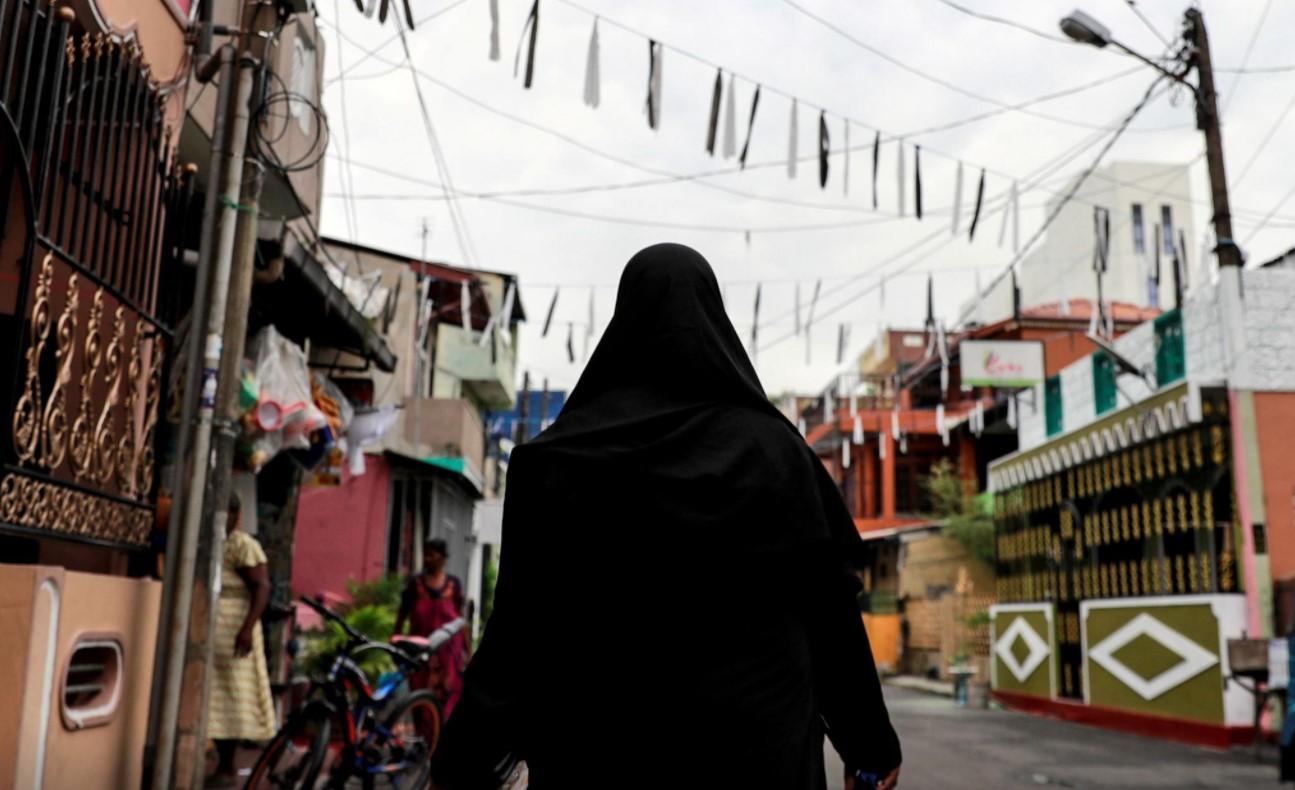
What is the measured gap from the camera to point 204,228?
657 centimetres

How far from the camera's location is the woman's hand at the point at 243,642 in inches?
287

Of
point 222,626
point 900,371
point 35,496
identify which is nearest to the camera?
point 35,496

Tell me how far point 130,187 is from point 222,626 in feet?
9.26

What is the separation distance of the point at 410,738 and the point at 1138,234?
35.3 metres

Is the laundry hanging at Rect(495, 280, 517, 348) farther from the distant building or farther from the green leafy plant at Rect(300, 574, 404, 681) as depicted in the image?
the distant building

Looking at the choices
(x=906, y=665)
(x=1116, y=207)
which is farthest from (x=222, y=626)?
(x=1116, y=207)

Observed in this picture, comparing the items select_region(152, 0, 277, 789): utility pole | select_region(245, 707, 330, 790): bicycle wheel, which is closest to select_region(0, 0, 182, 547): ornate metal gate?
select_region(152, 0, 277, 789): utility pole

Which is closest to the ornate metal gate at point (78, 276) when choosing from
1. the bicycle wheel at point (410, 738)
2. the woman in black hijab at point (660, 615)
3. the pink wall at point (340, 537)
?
the bicycle wheel at point (410, 738)

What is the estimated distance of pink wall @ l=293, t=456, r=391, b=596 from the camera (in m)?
19.1

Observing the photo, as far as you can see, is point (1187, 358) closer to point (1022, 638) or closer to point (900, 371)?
point (1022, 638)

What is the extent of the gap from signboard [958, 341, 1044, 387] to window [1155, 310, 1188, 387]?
3.80 meters

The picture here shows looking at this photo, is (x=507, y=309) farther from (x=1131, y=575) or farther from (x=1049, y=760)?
(x=1049, y=760)

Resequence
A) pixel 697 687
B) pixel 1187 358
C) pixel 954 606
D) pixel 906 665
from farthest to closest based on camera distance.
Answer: pixel 906 665 → pixel 954 606 → pixel 1187 358 → pixel 697 687

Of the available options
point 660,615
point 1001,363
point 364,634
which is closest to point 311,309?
point 364,634
